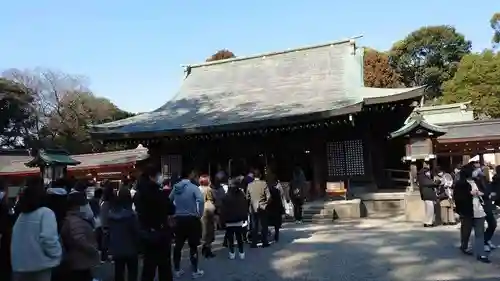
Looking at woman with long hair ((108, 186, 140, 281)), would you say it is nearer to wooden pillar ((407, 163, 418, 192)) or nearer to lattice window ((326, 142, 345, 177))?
wooden pillar ((407, 163, 418, 192))

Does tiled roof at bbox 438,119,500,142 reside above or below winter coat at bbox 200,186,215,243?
above

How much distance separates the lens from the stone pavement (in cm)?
726

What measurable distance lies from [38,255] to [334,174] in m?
13.3

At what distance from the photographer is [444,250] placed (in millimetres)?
8539

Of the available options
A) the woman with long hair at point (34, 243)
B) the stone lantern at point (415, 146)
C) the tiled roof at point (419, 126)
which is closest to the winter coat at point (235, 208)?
the woman with long hair at point (34, 243)

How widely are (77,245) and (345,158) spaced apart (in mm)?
12888

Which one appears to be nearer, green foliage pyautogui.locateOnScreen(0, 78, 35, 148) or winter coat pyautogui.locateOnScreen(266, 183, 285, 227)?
winter coat pyautogui.locateOnScreen(266, 183, 285, 227)

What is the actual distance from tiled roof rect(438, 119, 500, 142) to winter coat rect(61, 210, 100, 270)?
63.0 feet

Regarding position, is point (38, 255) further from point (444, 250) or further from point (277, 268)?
point (444, 250)

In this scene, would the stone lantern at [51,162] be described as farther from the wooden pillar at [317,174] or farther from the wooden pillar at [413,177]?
the wooden pillar at [413,177]

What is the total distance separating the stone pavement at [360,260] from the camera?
7.26 meters

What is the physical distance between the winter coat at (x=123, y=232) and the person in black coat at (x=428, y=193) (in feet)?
23.9

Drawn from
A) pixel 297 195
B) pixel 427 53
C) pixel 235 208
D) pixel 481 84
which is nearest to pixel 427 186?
pixel 297 195

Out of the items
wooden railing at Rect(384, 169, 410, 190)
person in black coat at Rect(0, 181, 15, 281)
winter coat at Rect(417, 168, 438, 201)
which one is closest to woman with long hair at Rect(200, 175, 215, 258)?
person in black coat at Rect(0, 181, 15, 281)
